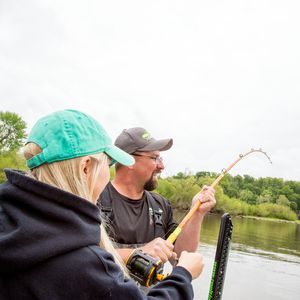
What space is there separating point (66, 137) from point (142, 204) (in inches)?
76.3

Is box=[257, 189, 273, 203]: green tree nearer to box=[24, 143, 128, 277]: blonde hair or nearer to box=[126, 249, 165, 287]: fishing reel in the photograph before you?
box=[126, 249, 165, 287]: fishing reel

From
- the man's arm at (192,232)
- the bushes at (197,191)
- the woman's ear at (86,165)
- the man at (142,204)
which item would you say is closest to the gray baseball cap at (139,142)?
the man at (142,204)

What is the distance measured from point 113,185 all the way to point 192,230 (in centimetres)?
85

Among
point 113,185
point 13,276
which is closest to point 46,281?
point 13,276

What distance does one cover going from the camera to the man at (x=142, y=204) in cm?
320

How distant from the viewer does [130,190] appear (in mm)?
3531

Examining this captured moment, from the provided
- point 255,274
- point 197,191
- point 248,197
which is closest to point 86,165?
point 255,274

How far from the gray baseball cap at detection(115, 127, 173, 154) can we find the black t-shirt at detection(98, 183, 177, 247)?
16.3 inches

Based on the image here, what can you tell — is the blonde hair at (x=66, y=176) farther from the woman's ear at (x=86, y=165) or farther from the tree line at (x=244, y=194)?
the tree line at (x=244, y=194)

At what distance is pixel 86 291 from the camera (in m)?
1.43

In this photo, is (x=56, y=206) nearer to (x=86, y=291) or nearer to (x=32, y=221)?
(x=32, y=221)

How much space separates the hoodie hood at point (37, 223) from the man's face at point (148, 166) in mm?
2090

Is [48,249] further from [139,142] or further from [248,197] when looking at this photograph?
[248,197]

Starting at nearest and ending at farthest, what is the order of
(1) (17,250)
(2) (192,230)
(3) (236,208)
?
1. (1) (17,250)
2. (2) (192,230)
3. (3) (236,208)
